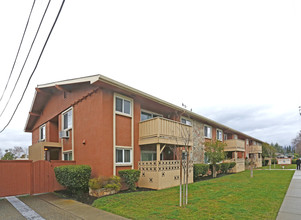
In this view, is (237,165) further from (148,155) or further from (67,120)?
(67,120)

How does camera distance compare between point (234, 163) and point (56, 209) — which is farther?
point (234, 163)

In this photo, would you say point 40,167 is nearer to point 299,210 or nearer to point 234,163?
point 299,210

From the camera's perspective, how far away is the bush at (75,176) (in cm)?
986

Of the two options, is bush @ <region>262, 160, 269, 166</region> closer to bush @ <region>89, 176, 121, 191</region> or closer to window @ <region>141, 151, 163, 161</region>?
window @ <region>141, 151, 163, 161</region>

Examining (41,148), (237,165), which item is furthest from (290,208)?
(237,165)

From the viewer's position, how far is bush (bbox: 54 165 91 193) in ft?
32.3

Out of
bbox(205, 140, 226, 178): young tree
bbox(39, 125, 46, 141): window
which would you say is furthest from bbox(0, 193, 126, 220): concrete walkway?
bbox(205, 140, 226, 178): young tree

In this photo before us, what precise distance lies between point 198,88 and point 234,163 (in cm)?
948

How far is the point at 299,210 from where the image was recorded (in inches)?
273

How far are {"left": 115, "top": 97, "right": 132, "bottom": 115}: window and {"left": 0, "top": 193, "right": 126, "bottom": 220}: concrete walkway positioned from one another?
211 inches

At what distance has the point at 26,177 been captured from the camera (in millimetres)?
10852

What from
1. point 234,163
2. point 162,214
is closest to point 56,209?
point 162,214

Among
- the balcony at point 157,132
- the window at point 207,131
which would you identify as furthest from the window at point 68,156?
the window at point 207,131

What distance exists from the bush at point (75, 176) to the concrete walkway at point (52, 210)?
0.78 metres
